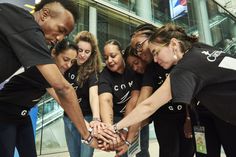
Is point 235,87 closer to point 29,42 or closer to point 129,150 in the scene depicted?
point 129,150

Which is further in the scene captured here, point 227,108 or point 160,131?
point 160,131

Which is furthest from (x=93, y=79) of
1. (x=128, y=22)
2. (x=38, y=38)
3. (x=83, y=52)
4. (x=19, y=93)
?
(x=128, y=22)

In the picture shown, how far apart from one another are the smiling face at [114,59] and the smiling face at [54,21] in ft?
1.86

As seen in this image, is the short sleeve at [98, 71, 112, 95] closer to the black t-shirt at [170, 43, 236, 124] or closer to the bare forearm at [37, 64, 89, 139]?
the bare forearm at [37, 64, 89, 139]

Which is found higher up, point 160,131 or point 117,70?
point 117,70

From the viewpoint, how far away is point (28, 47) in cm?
97

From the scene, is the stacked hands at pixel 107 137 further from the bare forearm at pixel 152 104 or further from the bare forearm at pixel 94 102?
the bare forearm at pixel 152 104

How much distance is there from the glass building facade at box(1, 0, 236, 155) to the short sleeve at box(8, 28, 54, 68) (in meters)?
1.72

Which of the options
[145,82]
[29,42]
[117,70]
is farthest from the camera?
[117,70]

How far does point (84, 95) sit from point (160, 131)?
1.86ft

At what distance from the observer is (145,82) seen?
5.30ft

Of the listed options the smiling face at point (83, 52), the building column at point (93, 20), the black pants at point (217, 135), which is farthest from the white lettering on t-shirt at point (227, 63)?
the building column at point (93, 20)

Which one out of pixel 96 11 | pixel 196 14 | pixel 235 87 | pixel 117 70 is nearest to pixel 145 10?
pixel 96 11

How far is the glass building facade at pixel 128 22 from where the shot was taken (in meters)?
3.87
